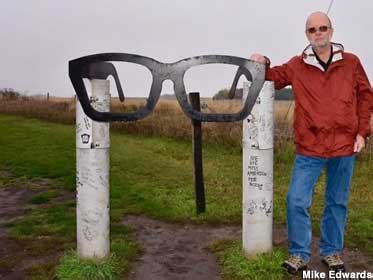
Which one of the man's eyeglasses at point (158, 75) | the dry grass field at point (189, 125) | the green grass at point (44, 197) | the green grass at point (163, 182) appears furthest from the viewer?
the dry grass field at point (189, 125)

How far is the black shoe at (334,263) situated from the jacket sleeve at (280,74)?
1461mm

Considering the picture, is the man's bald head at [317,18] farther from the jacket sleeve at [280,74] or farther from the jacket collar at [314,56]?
the jacket sleeve at [280,74]

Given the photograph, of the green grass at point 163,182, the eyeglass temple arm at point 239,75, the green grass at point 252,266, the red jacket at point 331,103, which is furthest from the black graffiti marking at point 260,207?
the green grass at point 163,182

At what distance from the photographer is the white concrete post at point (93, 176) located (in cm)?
368

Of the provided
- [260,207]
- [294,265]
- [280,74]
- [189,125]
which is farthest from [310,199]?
[189,125]

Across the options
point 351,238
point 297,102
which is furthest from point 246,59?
point 351,238

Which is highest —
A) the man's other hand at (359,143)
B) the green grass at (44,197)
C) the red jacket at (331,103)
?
the red jacket at (331,103)

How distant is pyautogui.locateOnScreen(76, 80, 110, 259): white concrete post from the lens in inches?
145

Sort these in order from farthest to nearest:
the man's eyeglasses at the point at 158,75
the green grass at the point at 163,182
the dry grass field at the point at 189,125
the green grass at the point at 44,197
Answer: the dry grass field at the point at 189,125 → the green grass at the point at 44,197 → the green grass at the point at 163,182 → the man's eyeglasses at the point at 158,75

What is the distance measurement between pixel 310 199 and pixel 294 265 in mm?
533

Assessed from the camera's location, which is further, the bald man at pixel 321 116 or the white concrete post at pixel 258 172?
the white concrete post at pixel 258 172

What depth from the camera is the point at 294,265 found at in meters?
3.72

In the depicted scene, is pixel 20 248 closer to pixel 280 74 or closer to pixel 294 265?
pixel 294 265

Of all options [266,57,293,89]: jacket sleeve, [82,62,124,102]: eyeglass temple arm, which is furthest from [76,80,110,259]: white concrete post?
[266,57,293,89]: jacket sleeve
